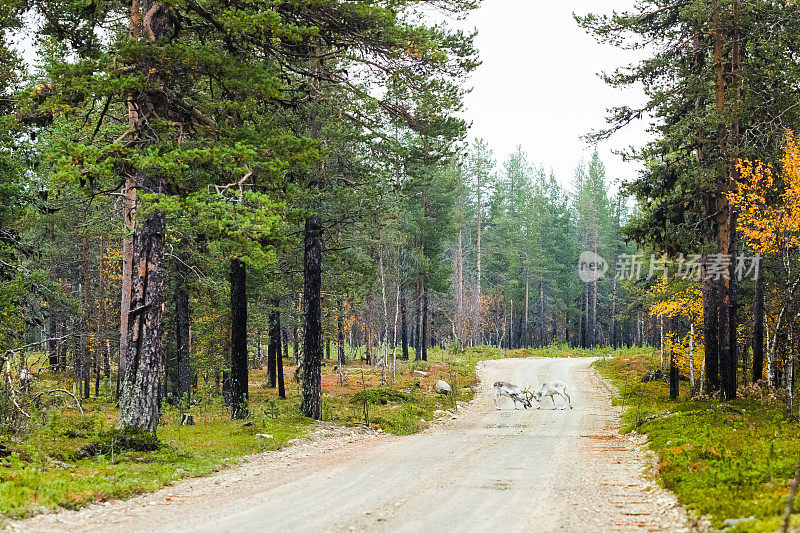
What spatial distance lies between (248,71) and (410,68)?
3.90 metres

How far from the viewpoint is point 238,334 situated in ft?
58.7

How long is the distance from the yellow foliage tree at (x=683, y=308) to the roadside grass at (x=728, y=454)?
2.99m

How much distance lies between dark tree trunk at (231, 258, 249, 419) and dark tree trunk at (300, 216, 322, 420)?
1.77m

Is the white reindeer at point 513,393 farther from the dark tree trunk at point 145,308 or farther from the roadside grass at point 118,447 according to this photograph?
the dark tree trunk at point 145,308

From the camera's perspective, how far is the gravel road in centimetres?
690

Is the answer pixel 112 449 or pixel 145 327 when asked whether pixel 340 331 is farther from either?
pixel 112 449

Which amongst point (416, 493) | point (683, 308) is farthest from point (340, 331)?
point (416, 493)

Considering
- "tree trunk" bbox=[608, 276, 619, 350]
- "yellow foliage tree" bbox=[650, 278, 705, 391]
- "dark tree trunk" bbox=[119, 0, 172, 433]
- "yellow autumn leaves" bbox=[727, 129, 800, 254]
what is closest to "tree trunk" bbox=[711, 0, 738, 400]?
"yellow autumn leaves" bbox=[727, 129, 800, 254]

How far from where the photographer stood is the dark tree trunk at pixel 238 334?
1786 centimetres

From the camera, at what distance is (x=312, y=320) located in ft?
59.2

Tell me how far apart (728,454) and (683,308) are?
11.9 meters

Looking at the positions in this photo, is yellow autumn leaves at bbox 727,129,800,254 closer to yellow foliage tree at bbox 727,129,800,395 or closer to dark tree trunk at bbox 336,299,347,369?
yellow foliage tree at bbox 727,129,800,395

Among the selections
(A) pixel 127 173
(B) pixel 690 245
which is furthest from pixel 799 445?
(A) pixel 127 173

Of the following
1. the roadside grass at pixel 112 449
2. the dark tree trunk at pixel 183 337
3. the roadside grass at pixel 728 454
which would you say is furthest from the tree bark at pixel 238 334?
the roadside grass at pixel 728 454
